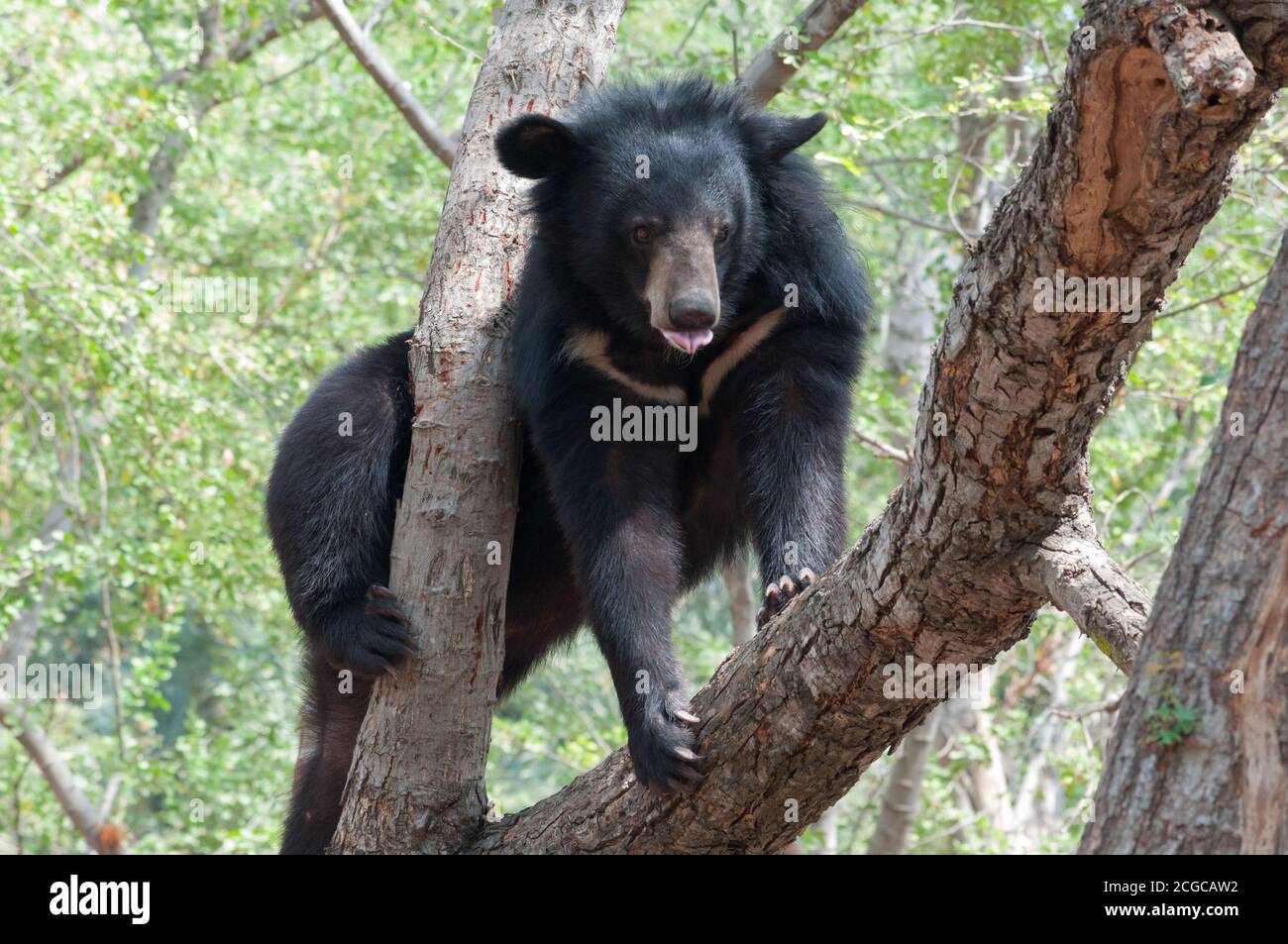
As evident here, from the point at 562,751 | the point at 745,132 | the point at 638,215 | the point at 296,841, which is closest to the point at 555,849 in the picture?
the point at 296,841

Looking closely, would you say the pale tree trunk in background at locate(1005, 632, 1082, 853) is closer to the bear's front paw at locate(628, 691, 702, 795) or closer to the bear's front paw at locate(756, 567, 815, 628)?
the bear's front paw at locate(756, 567, 815, 628)

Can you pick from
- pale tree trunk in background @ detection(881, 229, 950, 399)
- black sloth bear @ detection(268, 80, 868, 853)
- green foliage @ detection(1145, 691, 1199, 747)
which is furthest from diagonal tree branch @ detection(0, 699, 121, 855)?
green foliage @ detection(1145, 691, 1199, 747)

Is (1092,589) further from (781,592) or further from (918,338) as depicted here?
(918,338)

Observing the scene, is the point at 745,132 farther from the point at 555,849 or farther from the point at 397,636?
the point at 555,849

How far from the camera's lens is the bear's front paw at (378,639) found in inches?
155

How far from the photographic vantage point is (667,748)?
10.9 ft

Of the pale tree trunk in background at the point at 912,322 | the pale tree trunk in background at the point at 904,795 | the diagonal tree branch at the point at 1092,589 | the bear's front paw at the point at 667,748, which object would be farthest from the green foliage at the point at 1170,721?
the pale tree trunk in background at the point at 912,322

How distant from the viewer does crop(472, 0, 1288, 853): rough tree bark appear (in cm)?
206

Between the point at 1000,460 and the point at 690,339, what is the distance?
4.45ft

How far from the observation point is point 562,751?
9.35 m

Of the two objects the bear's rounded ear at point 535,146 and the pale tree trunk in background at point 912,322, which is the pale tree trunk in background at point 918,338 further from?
the bear's rounded ear at point 535,146

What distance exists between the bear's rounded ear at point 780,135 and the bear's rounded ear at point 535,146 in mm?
603

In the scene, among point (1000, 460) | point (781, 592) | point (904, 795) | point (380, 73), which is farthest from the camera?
point (904, 795)

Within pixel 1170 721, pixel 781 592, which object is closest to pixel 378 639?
pixel 781 592
